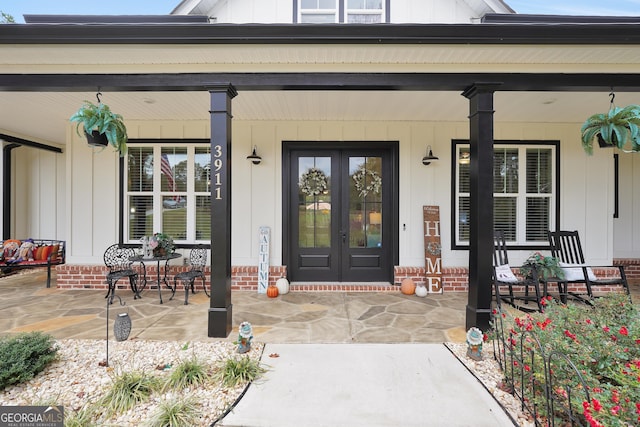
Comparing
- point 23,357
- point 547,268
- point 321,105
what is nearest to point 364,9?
point 321,105

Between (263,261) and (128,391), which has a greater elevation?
(263,261)

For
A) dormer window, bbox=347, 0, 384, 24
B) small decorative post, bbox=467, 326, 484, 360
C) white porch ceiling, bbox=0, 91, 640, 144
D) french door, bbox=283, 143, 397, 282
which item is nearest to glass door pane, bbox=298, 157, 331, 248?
french door, bbox=283, 143, 397, 282

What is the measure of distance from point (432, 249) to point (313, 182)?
2223 mm

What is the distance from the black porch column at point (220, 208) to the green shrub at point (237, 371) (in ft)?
2.20

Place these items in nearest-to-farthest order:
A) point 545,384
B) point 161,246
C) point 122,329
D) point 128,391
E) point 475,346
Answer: point 545,384 → point 128,391 → point 475,346 → point 122,329 → point 161,246

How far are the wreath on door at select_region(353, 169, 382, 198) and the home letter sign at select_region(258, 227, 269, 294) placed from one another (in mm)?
1683

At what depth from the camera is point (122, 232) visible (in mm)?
5094

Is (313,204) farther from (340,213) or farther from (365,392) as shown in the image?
(365,392)

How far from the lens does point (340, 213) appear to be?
512 cm

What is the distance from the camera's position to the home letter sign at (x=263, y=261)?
4805 mm

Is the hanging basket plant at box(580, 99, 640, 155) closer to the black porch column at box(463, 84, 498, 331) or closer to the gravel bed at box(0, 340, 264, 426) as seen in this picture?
the black porch column at box(463, 84, 498, 331)

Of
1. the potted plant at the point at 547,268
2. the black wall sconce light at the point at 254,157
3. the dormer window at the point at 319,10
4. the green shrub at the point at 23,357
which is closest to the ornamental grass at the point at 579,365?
the potted plant at the point at 547,268

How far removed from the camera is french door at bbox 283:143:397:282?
5125mm

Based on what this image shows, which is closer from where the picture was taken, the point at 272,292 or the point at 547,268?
the point at 547,268
